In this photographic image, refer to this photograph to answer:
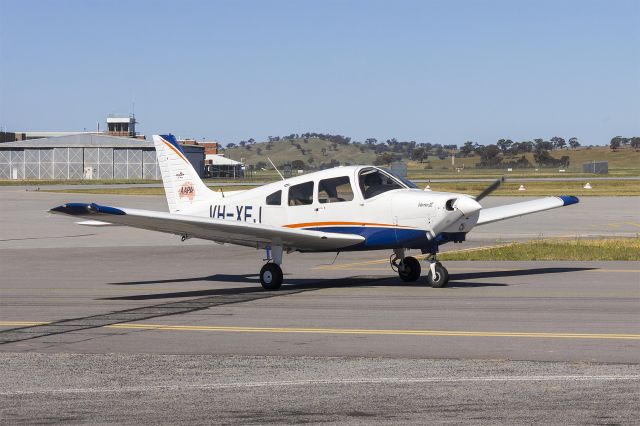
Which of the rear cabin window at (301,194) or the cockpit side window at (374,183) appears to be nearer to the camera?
the cockpit side window at (374,183)

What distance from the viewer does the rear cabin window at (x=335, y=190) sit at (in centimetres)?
1984

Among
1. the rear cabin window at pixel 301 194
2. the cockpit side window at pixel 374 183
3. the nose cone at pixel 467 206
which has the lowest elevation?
the nose cone at pixel 467 206

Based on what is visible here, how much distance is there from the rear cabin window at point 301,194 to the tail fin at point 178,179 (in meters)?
2.15

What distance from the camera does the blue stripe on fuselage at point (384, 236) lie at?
18984 millimetres

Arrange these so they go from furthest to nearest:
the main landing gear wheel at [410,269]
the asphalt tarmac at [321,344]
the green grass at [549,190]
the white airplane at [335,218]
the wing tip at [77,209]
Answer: the green grass at [549,190] → the main landing gear wheel at [410,269] → the white airplane at [335,218] → the wing tip at [77,209] → the asphalt tarmac at [321,344]

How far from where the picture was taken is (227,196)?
21672 millimetres

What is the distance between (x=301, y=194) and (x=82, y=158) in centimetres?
11333

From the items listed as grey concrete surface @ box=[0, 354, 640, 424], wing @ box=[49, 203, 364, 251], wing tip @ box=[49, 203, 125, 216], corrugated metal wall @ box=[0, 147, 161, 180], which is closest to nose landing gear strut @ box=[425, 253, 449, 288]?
wing @ box=[49, 203, 364, 251]

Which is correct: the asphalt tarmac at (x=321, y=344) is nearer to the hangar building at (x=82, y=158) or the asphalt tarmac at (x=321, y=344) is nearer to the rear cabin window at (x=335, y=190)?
the rear cabin window at (x=335, y=190)

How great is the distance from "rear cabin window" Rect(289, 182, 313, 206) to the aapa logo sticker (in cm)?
270

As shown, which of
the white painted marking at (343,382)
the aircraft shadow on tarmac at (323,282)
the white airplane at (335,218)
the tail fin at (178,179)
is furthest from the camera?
the tail fin at (178,179)

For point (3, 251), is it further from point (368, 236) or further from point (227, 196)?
point (368, 236)

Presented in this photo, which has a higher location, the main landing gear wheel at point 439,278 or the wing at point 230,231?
the wing at point 230,231

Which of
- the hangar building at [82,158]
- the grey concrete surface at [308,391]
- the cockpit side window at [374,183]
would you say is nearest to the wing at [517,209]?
the cockpit side window at [374,183]
